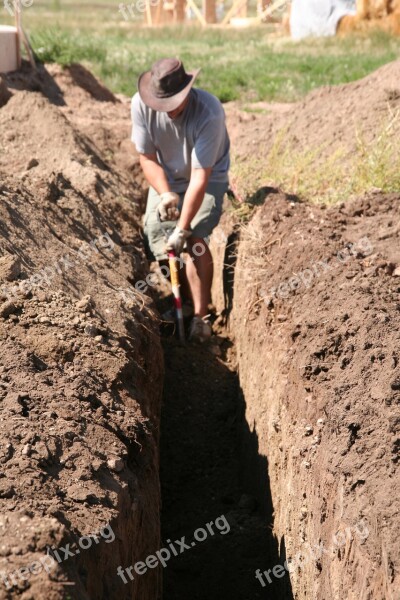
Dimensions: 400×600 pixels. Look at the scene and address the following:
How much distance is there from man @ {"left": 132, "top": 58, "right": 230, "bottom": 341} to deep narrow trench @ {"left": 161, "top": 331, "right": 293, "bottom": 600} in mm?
410

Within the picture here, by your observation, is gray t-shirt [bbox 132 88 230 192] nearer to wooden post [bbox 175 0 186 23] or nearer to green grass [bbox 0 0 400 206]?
green grass [bbox 0 0 400 206]

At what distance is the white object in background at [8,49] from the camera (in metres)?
10.5

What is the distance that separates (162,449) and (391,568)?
290cm

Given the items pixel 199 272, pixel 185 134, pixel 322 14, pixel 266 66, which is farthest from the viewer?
pixel 322 14

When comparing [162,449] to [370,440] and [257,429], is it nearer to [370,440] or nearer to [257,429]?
[257,429]

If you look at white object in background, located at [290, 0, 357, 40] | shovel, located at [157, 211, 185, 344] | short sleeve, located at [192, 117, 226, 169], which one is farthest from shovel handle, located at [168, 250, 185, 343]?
white object in background, located at [290, 0, 357, 40]

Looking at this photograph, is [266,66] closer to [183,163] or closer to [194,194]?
[183,163]

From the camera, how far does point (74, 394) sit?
12.6ft

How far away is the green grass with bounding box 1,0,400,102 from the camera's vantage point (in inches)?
484

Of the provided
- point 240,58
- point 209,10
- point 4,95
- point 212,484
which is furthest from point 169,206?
point 209,10

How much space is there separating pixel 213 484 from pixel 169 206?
2.21 m

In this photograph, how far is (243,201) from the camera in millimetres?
7152

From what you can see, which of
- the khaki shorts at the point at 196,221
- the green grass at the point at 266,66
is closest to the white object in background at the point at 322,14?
the green grass at the point at 266,66

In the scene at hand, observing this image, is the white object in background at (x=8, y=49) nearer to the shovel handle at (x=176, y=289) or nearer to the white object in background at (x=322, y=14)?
the shovel handle at (x=176, y=289)
